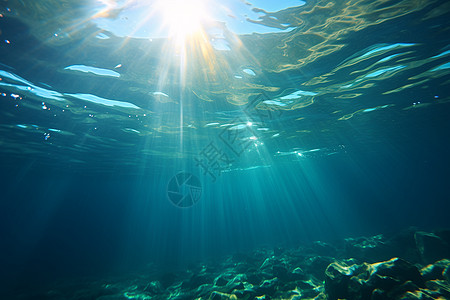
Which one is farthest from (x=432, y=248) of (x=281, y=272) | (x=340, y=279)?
(x=281, y=272)

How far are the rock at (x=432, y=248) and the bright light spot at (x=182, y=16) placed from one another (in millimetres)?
16142

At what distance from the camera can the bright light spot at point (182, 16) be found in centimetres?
607

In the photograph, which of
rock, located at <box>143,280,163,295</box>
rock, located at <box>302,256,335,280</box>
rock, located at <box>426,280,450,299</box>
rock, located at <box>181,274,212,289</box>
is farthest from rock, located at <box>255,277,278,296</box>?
rock, located at <box>143,280,163,295</box>

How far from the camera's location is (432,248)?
1080 cm

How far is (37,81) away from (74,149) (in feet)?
39.1

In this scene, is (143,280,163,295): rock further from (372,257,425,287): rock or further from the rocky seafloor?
(372,257,425,287): rock

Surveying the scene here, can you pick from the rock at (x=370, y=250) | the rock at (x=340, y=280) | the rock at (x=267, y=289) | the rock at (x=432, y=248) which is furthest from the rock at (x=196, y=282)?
the rock at (x=432, y=248)

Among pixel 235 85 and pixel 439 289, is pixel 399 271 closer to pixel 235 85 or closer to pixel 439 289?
pixel 439 289

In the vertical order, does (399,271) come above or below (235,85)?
below

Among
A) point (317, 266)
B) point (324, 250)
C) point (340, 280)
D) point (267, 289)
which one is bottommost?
point (324, 250)

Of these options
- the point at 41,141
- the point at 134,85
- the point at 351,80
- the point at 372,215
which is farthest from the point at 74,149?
the point at 372,215

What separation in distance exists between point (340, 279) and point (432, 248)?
8063 mm

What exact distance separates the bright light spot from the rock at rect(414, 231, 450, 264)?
16.1 m

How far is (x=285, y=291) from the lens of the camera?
9.32 meters
